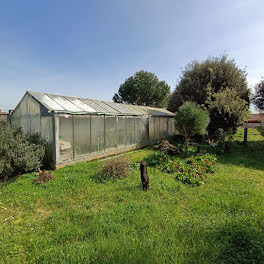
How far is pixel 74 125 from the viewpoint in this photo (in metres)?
6.62

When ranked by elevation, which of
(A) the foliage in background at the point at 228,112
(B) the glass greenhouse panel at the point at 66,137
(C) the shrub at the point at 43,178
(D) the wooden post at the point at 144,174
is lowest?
(C) the shrub at the point at 43,178

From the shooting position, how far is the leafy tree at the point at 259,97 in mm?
11259

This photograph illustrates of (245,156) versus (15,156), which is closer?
(15,156)

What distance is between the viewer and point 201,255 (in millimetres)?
2197

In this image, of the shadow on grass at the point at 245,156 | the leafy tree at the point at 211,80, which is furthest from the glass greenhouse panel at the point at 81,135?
the leafy tree at the point at 211,80

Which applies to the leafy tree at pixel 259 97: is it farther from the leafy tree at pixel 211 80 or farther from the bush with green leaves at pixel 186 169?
the bush with green leaves at pixel 186 169

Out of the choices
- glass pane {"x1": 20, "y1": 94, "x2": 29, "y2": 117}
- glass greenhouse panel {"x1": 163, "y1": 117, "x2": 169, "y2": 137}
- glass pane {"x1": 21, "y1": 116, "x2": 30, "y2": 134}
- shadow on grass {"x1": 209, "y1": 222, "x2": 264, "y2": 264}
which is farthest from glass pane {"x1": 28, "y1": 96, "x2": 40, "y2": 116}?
glass greenhouse panel {"x1": 163, "y1": 117, "x2": 169, "y2": 137}

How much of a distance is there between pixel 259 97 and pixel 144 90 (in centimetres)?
→ 1664

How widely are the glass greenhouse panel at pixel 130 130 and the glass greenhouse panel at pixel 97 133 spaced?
2167 mm

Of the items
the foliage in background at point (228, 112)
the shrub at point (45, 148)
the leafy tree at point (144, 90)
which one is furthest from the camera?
the leafy tree at point (144, 90)

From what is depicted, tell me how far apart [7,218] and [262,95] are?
53.0 ft

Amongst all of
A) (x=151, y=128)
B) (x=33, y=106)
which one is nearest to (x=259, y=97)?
(x=151, y=128)

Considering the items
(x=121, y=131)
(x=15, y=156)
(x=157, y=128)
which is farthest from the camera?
(x=157, y=128)

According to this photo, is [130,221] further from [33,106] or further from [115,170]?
[33,106]
